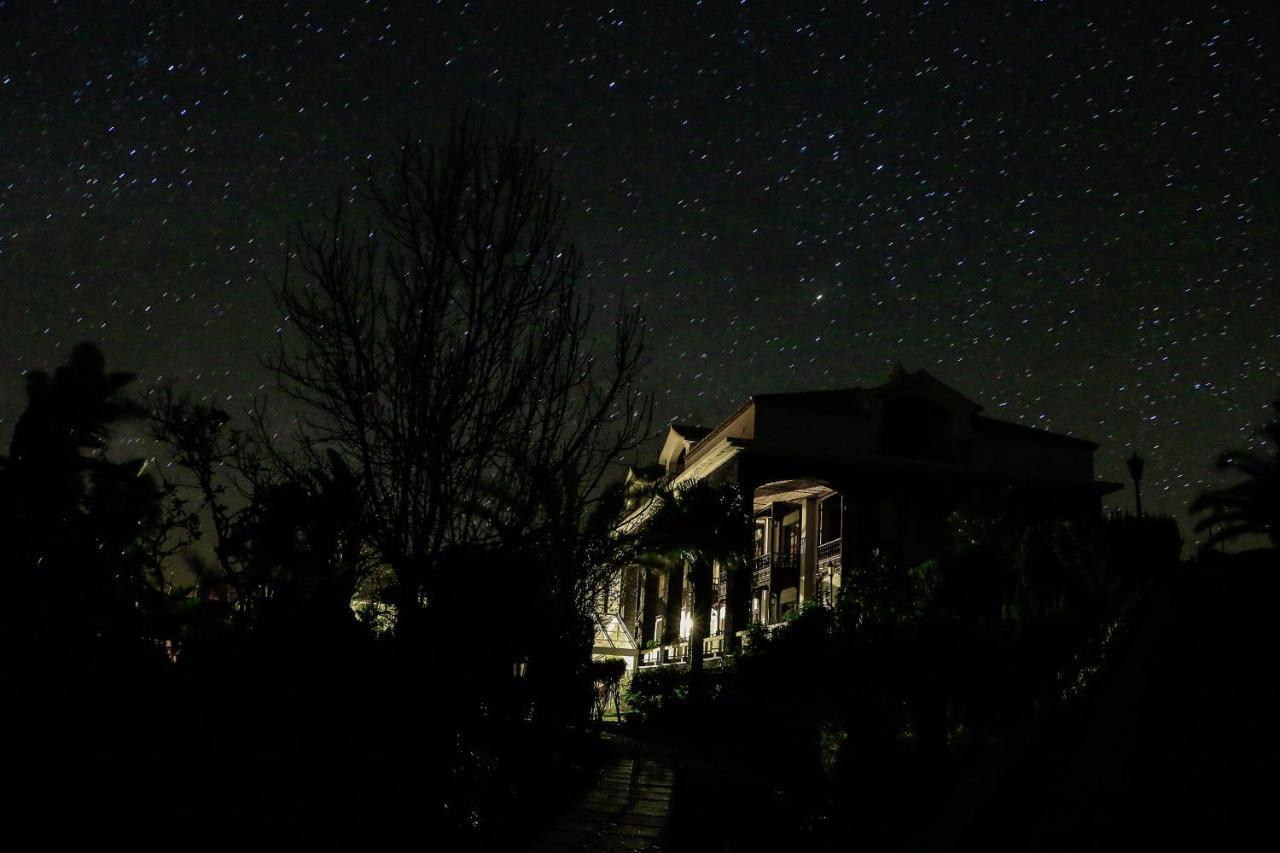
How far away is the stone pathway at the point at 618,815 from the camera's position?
7.60 m

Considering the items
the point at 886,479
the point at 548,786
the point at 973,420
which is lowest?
the point at 548,786

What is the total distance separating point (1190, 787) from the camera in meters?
5.46

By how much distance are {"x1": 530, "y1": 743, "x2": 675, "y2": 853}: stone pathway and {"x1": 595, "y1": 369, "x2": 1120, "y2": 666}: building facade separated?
49.2ft

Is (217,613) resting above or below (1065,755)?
above

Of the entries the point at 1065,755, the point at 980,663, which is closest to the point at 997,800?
the point at 1065,755

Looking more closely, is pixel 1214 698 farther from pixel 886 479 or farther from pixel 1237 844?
pixel 886 479

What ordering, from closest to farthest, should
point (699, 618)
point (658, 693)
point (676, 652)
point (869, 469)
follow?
point (658, 693) < point (699, 618) < point (869, 469) < point (676, 652)

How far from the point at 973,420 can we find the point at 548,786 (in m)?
25.6

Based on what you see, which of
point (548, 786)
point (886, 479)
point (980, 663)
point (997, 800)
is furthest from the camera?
point (886, 479)

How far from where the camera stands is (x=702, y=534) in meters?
25.8

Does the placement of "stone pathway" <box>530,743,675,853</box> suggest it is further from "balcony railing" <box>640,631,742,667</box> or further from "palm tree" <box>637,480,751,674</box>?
"balcony railing" <box>640,631,742,667</box>

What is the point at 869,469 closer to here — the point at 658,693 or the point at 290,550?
the point at 658,693

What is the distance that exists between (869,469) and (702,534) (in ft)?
23.9

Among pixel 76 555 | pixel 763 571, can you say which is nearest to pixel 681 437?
pixel 763 571
